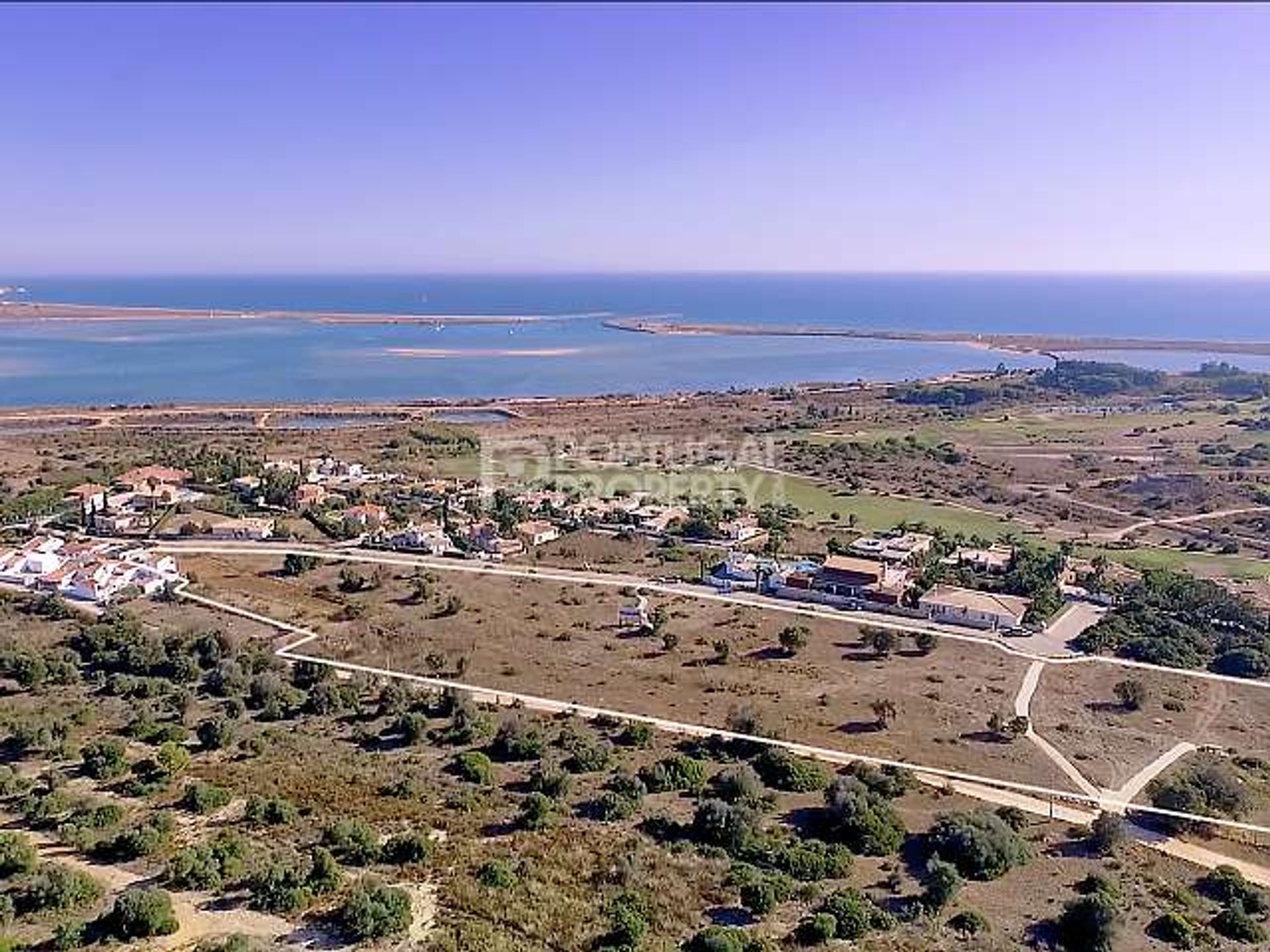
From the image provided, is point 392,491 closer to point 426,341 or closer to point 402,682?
point 402,682

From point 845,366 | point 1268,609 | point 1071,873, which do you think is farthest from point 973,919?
point 845,366

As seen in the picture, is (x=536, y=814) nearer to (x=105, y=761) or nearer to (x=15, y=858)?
(x=15, y=858)

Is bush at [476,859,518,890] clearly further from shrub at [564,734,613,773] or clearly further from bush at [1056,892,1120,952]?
bush at [1056,892,1120,952]

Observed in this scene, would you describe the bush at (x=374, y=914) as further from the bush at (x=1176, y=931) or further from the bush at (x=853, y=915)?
the bush at (x=1176, y=931)

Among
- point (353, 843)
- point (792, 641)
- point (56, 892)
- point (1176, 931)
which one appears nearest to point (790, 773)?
point (1176, 931)

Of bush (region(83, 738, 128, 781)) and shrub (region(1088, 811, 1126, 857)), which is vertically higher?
bush (region(83, 738, 128, 781))

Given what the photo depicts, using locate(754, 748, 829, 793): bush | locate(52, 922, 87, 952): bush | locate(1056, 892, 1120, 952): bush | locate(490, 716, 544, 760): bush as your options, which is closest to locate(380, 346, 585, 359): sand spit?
Answer: locate(490, 716, 544, 760): bush

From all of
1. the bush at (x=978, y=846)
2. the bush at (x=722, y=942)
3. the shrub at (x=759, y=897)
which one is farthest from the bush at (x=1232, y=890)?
the bush at (x=722, y=942)
